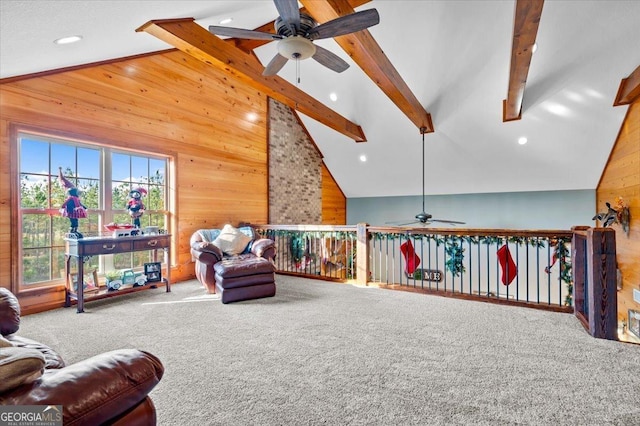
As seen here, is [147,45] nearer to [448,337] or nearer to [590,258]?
[448,337]

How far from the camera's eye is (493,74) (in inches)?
182

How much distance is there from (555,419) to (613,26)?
4398 millimetres

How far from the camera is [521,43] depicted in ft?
10.2

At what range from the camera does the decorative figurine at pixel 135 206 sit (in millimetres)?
4141

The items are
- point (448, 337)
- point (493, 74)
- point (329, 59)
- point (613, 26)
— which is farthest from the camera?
point (493, 74)

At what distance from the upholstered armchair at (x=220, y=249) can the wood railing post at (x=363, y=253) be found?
1311mm

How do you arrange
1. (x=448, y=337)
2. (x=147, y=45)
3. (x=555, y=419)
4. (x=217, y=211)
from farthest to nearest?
(x=217, y=211) < (x=147, y=45) < (x=448, y=337) < (x=555, y=419)

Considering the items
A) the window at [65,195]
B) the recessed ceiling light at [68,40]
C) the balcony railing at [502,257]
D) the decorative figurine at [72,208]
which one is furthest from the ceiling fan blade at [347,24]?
the window at [65,195]

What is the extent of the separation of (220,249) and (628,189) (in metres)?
6.26

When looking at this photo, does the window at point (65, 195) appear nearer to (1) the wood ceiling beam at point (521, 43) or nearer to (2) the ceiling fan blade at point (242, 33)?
(2) the ceiling fan blade at point (242, 33)

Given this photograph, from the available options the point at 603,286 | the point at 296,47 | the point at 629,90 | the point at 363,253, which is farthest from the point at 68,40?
the point at 629,90

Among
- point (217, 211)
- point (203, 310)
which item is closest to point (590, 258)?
point (203, 310)

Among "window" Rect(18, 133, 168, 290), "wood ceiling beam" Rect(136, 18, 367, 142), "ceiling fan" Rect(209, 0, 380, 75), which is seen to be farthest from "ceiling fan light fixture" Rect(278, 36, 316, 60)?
"window" Rect(18, 133, 168, 290)

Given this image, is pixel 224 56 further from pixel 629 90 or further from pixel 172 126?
pixel 629 90
